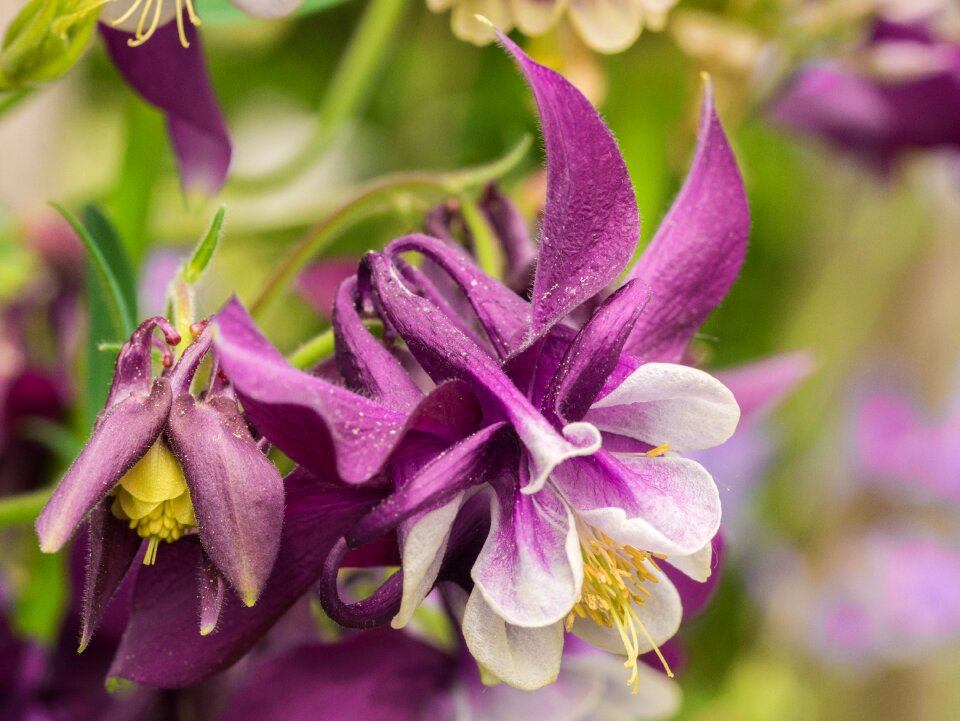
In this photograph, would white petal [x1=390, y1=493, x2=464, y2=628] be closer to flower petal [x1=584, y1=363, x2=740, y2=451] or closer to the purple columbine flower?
flower petal [x1=584, y1=363, x2=740, y2=451]

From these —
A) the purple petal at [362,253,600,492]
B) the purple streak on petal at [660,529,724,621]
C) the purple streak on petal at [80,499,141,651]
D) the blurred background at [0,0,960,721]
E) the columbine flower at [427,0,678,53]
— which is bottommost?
the blurred background at [0,0,960,721]

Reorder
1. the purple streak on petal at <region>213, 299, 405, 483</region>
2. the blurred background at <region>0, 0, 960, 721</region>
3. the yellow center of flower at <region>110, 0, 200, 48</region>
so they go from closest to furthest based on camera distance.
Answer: the purple streak on petal at <region>213, 299, 405, 483</region>, the yellow center of flower at <region>110, 0, 200, 48</region>, the blurred background at <region>0, 0, 960, 721</region>

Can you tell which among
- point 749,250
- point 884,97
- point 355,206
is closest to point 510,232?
point 355,206

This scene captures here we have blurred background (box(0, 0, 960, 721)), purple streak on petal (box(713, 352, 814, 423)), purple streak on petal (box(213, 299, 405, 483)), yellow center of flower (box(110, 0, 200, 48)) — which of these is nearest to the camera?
purple streak on petal (box(213, 299, 405, 483))

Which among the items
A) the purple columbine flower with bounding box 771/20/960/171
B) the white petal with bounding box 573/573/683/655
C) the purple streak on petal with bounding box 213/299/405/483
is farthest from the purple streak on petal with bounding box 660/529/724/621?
the purple columbine flower with bounding box 771/20/960/171

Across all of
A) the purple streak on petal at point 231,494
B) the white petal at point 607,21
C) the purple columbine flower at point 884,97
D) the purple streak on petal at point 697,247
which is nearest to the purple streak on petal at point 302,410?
the purple streak on petal at point 231,494

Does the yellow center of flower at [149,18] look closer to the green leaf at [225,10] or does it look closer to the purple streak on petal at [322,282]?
the green leaf at [225,10]
